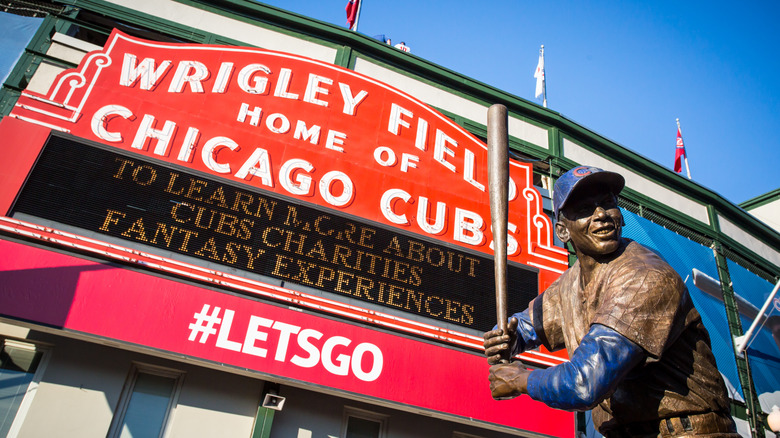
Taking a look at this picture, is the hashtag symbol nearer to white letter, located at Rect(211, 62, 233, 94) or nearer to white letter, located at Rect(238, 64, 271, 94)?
white letter, located at Rect(211, 62, 233, 94)

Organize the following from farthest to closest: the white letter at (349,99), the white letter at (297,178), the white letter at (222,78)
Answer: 1. the white letter at (349,99)
2. the white letter at (222,78)
3. the white letter at (297,178)

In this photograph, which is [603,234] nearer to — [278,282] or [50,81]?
[278,282]

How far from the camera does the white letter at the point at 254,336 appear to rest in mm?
6289

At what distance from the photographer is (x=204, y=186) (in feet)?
22.3

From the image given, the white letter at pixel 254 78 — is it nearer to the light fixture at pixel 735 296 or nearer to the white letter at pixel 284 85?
the white letter at pixel 284 85

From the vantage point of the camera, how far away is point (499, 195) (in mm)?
2500

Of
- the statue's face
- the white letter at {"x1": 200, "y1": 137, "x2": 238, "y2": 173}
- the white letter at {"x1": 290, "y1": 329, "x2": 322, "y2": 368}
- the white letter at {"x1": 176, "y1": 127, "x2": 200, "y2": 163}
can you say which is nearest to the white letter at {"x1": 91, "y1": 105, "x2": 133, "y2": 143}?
the white letter at {"x1": 176, "y1": 127, "x2": 200, "y2": 163}

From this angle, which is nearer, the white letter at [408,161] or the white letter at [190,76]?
the white letter at [190,76]

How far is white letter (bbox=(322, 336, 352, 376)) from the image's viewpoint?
650 centimetres

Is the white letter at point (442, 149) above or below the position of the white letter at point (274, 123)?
above

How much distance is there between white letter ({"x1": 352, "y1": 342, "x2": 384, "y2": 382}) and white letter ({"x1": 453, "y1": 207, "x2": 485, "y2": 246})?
2.27 m

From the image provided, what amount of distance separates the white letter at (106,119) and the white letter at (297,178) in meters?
2.22

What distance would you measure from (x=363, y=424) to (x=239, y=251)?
3.12m

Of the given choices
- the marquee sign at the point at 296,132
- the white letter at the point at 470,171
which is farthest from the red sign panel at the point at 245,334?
the white letter at the point at 470,171
